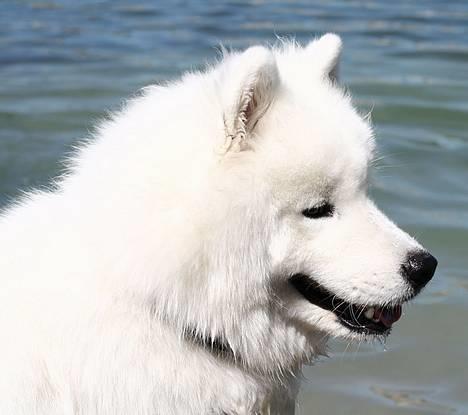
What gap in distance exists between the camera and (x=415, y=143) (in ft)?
25.6

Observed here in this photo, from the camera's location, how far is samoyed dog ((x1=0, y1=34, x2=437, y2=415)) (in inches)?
119

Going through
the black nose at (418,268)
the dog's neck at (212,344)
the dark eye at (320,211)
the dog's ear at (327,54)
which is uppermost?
the dog's ear at (327,54)

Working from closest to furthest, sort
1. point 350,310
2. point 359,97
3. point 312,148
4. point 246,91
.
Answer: point 246,91, point 312,148, point 350,310, point 359,97

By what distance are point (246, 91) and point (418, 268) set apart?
89 cm

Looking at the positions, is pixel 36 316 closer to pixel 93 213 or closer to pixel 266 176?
pixel 93 213

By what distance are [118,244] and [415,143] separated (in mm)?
5180

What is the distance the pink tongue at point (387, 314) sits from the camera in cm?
339

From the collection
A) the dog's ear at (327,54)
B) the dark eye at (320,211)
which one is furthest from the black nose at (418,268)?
the dog's ear at (327,54)

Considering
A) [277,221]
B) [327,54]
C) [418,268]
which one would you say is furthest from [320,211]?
[327,54]

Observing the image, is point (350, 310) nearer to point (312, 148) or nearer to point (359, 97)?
point (312, 148)

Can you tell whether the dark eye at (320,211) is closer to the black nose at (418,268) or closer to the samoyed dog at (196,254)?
the samoyed dog at (196,254)

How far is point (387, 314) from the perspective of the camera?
135 inches

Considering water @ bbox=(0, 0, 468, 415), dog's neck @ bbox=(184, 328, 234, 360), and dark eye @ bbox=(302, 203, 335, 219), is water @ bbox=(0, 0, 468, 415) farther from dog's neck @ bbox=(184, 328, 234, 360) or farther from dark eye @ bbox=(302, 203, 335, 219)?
dog's neck @ bbox=(184, 328, 234, 360)

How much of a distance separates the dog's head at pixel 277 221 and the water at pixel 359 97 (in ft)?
2.67
